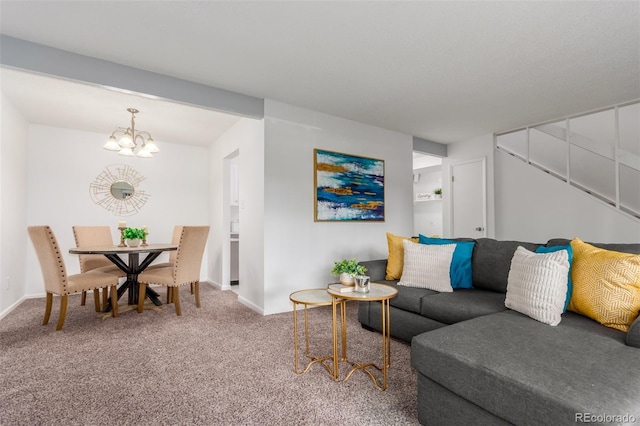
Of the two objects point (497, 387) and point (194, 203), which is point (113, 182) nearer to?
point (194, 203)

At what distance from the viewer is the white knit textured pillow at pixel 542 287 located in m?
1.84

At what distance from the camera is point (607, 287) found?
5.85 ft

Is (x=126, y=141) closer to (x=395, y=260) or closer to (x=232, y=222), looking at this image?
(x=232, y=222)

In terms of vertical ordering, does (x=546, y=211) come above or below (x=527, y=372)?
above

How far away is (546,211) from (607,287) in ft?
10.2

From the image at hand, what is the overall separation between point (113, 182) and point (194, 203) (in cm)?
128

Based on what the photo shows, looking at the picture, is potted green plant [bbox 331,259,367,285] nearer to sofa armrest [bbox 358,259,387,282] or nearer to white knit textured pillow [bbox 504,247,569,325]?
sofa armrest [bbox 358,259,387,282]

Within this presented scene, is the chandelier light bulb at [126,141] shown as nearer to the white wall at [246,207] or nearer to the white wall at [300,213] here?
the white wall at [246,207]

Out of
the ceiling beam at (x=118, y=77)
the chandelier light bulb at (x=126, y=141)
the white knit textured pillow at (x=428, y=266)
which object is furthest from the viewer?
the chandelier light bulb at (x=126, y=141)

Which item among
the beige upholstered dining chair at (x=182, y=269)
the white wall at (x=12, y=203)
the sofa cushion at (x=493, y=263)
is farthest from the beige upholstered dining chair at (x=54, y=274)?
the sofa cushion at (x=493, y=263)

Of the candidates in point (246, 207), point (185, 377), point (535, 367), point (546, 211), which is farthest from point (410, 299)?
point (546, 211)

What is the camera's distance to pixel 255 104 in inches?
146

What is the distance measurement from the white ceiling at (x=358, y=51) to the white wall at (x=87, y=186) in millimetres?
881

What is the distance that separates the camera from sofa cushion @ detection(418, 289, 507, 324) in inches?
87.9
